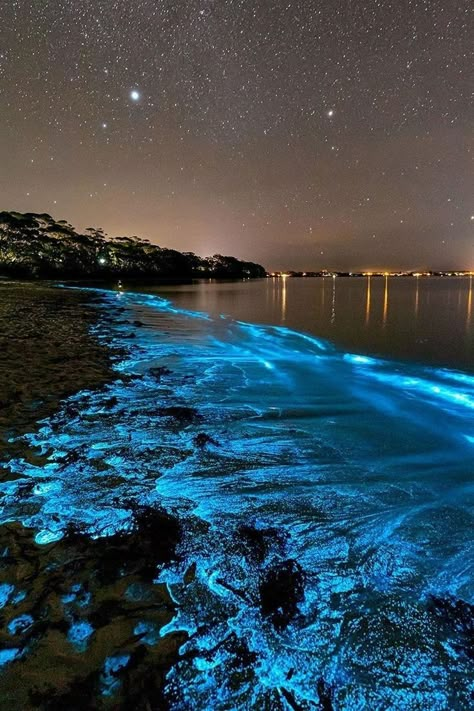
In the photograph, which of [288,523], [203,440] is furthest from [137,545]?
[203,440]

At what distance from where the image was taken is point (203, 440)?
18.2ft

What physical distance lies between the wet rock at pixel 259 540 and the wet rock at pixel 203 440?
1.87 meters

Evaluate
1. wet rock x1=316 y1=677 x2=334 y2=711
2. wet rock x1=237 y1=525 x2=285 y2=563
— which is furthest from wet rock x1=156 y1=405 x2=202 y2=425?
wet rock x1=316 y1=677 x2=334 y2=711

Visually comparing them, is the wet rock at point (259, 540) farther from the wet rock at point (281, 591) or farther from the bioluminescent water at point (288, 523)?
the wet rock at point (281, 591)

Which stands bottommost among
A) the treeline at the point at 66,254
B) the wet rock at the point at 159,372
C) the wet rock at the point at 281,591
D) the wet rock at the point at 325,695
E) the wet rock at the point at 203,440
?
the wet rock at the point at 325,695

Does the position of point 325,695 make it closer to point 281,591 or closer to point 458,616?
point 281,591

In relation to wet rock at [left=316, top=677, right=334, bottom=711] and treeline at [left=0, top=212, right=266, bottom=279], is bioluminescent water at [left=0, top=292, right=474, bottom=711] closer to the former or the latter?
wet rock at [left=316, top=677, right=334, bottom=711]

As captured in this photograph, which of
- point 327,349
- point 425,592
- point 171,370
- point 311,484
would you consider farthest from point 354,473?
point 327,349

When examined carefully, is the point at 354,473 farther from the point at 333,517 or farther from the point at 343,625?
the point at 343,625

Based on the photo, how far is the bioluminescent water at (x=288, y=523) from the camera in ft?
7.48

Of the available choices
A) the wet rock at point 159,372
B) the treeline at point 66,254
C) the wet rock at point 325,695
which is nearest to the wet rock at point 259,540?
the wet rock at point 325,695

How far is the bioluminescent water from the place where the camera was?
2281 millimetres

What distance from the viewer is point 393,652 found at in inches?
95.6

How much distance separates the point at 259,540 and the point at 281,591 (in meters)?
0.61
